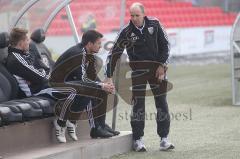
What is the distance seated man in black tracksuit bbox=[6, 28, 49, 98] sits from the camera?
25.3 feet

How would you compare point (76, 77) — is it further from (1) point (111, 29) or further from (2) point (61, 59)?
(1) point (111, 29)

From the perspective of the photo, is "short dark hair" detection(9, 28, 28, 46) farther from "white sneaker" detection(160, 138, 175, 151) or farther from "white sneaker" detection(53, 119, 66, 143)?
"white sneaker" detection(160, 138, 175, 151)

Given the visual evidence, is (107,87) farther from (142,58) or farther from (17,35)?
(17,35)

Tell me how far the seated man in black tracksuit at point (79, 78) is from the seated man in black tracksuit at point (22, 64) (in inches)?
10.5

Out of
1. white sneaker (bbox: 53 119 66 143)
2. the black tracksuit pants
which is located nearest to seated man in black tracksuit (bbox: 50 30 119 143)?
white sneaker (bbox: 53 119 66 143)

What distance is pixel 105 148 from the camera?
8141 millimetres

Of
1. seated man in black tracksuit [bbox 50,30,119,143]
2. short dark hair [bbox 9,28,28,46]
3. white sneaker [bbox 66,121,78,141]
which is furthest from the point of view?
white sneaker [bbox 66,121,78,141]

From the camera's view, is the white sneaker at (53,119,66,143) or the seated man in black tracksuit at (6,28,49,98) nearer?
the seated man in black tracksuit at (6,28,49,98)

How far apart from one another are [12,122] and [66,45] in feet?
39.9

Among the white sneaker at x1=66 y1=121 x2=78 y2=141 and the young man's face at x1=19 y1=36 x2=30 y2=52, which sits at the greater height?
the young man's face at x1=19 y1=36 x2=30 y2=52

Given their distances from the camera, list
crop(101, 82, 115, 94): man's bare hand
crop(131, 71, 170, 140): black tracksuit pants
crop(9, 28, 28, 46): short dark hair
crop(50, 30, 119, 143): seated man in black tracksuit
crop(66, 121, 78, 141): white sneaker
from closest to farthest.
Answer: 1. crop(9, 28, 28, 46): short dark hair
2. crop(50, 30, 119, 143): seated man in black tracksuit
3. crop(101, 82, 115, 94): man's bare hand
4. crop(66, 121, 78, 141): white sneaker
5. crop(131, 71, 170, 140): black tracksuit pants

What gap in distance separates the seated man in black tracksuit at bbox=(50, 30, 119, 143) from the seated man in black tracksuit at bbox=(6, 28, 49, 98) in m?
0.27

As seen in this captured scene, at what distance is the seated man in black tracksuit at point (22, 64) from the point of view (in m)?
7.72

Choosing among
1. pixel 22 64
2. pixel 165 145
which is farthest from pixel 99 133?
pixel 22 64
